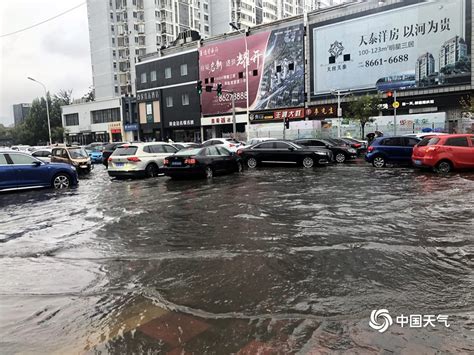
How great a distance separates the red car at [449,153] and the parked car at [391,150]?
2.64 meters

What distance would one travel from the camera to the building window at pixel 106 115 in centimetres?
7019

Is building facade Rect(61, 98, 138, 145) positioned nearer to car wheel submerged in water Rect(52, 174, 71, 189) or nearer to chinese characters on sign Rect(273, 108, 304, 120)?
chinese characters on sign Rect(273, 108, 304, 120)

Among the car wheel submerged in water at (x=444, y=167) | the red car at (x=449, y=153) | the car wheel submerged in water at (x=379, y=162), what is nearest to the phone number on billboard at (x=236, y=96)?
the car wheel submerged in water at (x=379, y=162)

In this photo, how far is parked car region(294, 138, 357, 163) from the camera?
2253 cm

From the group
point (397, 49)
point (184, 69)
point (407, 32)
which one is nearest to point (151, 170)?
point (397, 49)

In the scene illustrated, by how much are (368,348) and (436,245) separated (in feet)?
11.2

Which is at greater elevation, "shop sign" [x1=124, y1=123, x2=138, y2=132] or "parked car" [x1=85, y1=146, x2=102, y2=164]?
"shop sign" [x1=124, y1=123, x2=138, y2=132]

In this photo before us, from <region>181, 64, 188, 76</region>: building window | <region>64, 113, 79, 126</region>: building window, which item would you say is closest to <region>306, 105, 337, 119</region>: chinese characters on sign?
<region>181, 64, 188, 76</region>: building window

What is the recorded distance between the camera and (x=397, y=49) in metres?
37.8

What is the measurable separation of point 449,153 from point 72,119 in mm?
75746

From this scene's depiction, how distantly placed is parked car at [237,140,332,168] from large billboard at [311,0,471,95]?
21.1 meters

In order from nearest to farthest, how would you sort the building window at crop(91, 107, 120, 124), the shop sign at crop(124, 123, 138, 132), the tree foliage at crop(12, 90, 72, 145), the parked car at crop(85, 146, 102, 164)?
the parked car at crop(85, 146, 102, 164)
the shop sign at crop(124, 123, 138, 132)
the building window at crop(91, 107, 120, 124)
the tree foliage at crop(12, 90, 72, 145)

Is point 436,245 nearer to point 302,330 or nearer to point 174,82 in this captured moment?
point 302,330

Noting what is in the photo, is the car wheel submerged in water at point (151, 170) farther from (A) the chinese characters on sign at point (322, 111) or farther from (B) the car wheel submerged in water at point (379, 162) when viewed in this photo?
(A) the chinese characters on sign at point (322, 111)
